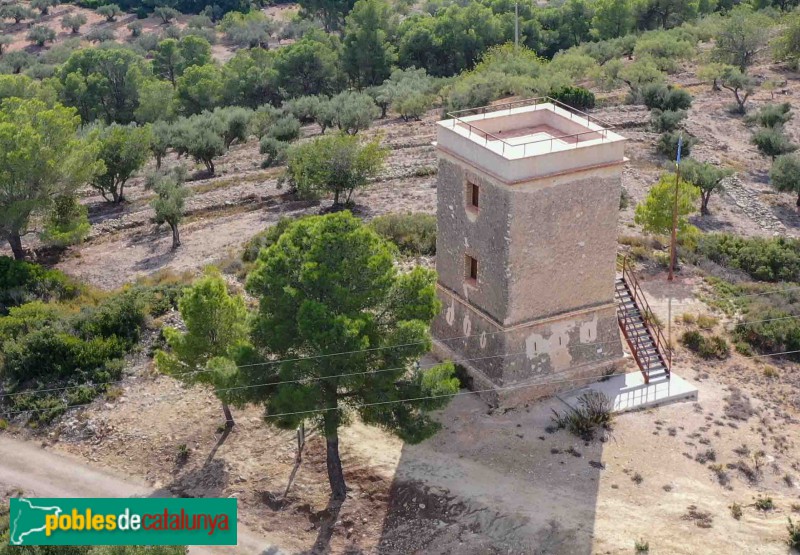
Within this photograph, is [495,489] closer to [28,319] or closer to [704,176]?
[28,319]

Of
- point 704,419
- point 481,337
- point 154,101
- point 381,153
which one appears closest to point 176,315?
point 481,337

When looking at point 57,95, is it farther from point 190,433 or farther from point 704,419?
point 704,419

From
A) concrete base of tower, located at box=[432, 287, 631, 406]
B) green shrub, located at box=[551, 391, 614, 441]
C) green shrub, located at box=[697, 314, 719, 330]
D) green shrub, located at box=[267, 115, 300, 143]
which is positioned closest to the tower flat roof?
concrete base of tower, located at box=[432, 287, 631, 406]

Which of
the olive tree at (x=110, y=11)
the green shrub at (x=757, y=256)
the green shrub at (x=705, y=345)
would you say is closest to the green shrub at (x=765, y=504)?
the green shrub at (x=705, y=345)

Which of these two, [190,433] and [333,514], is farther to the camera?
[190,433]

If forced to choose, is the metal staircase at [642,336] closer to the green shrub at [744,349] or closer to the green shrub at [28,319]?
the green shrub at [744,349]

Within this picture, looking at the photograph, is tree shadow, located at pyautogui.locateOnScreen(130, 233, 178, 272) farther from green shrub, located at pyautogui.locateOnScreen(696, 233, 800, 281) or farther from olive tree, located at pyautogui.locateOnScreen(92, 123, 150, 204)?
green shrub, located at pyautogui.locateOnScreen(696, 233, 800, 281)
